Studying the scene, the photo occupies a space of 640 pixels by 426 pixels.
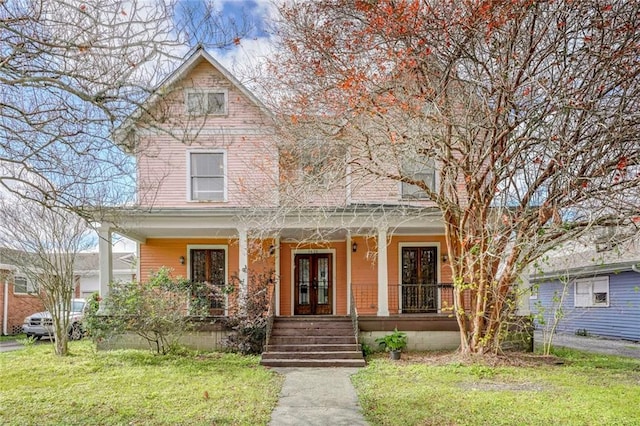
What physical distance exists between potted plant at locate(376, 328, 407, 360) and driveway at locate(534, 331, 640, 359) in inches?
220

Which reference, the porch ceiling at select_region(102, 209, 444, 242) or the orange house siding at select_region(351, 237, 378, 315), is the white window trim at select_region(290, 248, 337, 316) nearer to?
the orange house siding at select_region(351, 237, 378, 315)

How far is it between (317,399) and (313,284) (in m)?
7.64

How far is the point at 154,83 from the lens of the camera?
5.09 metres

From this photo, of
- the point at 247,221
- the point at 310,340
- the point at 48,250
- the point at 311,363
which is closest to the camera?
the point at 311,363

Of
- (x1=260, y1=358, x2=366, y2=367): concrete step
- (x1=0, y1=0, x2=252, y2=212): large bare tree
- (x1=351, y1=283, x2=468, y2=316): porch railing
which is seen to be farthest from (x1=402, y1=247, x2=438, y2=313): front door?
(x1=0, y1=0, x2=252, y2=212): large bare tree

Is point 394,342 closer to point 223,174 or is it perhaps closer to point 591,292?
point 223,174

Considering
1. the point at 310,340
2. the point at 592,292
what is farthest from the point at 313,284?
the point at 592,292

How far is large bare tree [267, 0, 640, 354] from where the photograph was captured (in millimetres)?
7750

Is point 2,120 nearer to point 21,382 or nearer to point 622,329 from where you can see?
point 21,382

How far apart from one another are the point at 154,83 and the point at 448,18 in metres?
5.48

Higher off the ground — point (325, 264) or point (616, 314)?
point (325, 264)

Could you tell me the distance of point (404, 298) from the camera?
13.7m

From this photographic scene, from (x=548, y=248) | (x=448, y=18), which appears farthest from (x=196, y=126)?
(x=548, y=248)

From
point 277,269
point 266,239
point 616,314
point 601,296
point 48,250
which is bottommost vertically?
point 616,314
